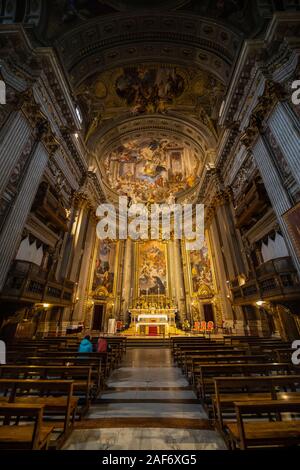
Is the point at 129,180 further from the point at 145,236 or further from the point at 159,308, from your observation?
the point at 159,308

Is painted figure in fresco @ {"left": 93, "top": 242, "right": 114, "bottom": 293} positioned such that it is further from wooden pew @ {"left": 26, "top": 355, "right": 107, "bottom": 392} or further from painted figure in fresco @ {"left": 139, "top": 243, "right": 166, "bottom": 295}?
wooden pew @ {"left": 26, "top": 355, "right": 107, "bottom": 392}

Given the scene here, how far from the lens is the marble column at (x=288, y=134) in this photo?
695cm

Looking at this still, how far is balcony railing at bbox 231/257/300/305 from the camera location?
263 inches

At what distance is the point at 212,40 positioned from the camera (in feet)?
41.0

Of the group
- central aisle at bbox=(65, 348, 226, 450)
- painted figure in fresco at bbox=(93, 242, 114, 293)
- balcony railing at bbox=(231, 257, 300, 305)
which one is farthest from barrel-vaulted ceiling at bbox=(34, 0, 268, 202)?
central aisle at bbox=(65, 348, 226, 450)

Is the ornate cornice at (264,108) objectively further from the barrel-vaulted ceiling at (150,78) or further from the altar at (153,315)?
the altar at (153,315)

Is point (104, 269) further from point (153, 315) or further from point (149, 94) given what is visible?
point (149, 94)

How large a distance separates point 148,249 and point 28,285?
16229 millimetres

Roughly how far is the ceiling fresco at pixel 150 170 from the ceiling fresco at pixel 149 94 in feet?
16.5

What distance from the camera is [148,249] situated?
22.8 meters

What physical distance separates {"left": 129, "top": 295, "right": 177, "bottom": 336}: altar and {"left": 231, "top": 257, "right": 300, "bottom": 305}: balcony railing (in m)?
9.66

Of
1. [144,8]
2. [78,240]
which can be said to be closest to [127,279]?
[78,240]

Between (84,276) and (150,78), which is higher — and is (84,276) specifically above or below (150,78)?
below
